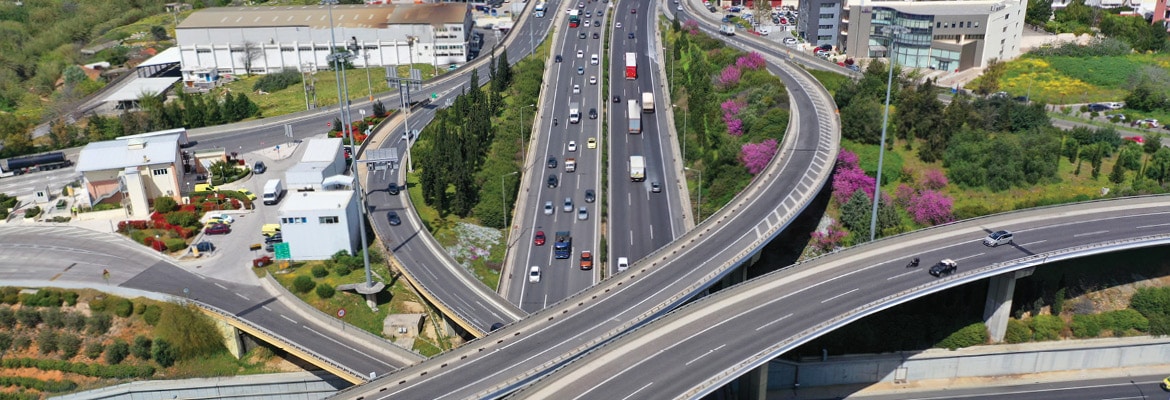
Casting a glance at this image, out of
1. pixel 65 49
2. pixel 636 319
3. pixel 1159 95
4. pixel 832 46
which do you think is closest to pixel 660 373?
pixel 636 319

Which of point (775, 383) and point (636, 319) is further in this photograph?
point (775, 383)

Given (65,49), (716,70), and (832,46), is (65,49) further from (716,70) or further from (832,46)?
(832,46)

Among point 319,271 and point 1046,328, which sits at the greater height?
point 319,271

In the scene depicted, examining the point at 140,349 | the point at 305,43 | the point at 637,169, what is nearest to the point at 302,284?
the point at 140,349

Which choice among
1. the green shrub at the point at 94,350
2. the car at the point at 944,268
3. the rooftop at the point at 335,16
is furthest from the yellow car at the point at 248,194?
the car at the point at 944,268

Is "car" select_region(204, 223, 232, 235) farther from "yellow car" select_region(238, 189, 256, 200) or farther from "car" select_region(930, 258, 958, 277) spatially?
"car" select_region(930, 258, 958, 277)

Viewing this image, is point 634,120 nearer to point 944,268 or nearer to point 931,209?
point 931,209
